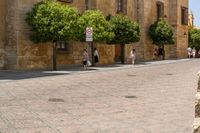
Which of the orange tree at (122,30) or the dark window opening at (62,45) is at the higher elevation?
the orange tree at (122,30)

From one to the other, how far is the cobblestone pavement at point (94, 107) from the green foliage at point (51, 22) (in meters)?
6.72

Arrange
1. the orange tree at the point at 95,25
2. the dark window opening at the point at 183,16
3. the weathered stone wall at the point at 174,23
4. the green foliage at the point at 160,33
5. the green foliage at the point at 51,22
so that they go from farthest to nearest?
the dark window opening at the point at 183,16, the weathered stone wall at the point at 174,23, the green foliage at the point at 160,33, the orange tree at the point at 95,25, the green foliage at the point at 51,22

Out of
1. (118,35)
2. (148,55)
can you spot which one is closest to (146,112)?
(118,35)

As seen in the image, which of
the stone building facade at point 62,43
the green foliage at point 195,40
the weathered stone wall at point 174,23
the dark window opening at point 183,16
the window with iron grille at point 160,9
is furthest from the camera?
the green foliage at point 195,40

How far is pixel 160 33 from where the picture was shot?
1619 inches

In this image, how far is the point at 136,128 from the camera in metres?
8.48

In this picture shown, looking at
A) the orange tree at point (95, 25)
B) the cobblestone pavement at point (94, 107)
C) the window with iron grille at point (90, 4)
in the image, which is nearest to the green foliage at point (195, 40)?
the window with iron grille at point (90, 4)

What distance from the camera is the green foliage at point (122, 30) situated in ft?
104

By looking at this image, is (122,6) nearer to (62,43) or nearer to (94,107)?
(62,43)

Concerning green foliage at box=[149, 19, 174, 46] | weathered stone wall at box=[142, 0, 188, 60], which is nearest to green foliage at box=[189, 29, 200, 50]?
weathered stone wall at box=[142, 0, 188, 60]

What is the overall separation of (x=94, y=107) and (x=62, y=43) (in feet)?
58.4

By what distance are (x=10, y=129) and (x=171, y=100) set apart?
6.15 metres

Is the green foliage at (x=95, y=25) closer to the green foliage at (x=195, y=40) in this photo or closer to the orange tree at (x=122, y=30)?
the orange tree at (x=122, y=30)

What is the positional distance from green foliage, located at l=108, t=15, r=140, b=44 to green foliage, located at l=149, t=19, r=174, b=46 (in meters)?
8.76
